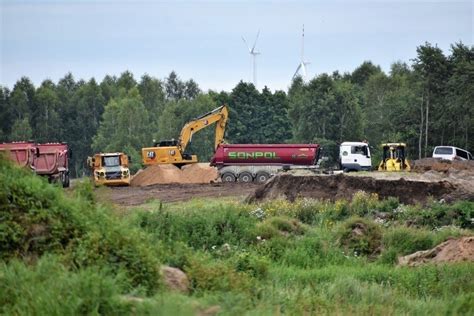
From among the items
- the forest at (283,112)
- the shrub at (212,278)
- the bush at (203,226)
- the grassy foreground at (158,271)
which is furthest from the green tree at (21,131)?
the shrub at (212,278)

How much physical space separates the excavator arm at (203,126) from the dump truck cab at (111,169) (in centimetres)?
503

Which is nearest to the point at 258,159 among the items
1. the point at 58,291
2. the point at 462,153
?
the point at 462,153

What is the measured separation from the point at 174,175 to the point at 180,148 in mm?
2843

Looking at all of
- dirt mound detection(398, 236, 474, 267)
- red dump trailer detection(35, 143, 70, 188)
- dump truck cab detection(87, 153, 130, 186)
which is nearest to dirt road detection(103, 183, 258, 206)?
dump truck cab detection(87, 153, 130, 186)

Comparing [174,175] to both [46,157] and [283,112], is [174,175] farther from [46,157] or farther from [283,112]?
[283,112]

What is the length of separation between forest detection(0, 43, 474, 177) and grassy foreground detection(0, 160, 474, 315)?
47336 mm

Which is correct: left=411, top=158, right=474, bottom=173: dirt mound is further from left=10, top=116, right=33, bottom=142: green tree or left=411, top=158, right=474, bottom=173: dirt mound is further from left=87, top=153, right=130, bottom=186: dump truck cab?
left=10, top=116, right=33, bottom=142: green tree

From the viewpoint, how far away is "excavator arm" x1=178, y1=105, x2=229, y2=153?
183 feet

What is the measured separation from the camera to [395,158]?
2112 inches

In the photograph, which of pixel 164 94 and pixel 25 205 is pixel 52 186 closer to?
pixel 25 205

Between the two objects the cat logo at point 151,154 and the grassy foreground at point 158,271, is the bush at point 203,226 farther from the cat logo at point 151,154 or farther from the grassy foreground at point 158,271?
the cat logo at point 151,154

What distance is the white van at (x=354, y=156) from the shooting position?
54.1 metres

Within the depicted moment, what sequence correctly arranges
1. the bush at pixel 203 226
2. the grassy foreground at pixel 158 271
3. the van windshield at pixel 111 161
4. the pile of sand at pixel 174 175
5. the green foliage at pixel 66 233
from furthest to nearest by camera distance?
1. the pile of sand at pixel 174 175
2. the van windshield at pixel 111 161
3. the bush at pixel 203 226
4. the green foliage at pixel 66 233
5. the grassy foreground at pixel 158 271

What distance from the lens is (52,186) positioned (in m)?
12.4
